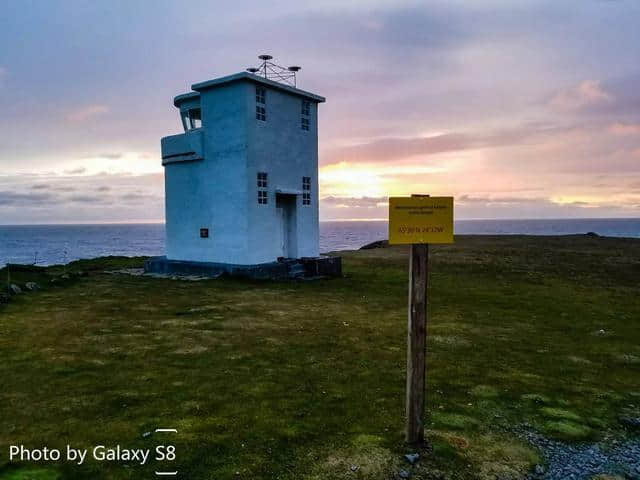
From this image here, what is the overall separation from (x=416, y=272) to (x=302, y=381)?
358 centimetres

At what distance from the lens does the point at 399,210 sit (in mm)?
5980

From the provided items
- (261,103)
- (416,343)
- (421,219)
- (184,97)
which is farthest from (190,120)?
(416,343)

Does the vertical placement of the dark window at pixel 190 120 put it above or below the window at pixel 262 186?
above

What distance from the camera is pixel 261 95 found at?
885 inches

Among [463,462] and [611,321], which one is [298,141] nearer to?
[611,321]

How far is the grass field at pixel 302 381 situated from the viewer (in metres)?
5.73

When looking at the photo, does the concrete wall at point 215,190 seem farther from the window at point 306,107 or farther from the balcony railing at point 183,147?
the window at point 306,107

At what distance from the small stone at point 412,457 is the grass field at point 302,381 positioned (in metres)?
0.09

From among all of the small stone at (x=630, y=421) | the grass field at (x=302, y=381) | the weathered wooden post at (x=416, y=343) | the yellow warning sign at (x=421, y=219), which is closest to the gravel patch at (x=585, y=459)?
the grass field at (x=302, y=381)

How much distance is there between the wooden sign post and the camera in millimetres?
5906

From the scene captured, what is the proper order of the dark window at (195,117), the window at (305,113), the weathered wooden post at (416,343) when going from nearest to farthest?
the weathered wooden post at (416,343) → the dark window at (195,117) → the window at (305,113)

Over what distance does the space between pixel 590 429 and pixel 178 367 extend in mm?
7181

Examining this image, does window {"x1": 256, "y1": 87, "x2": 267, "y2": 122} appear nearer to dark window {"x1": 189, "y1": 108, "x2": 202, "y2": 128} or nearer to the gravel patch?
dark window {"x1": 189, "y1": 108, "x2": 202, "y2": 128}

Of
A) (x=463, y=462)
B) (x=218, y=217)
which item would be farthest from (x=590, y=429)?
(x=218, y=217)
